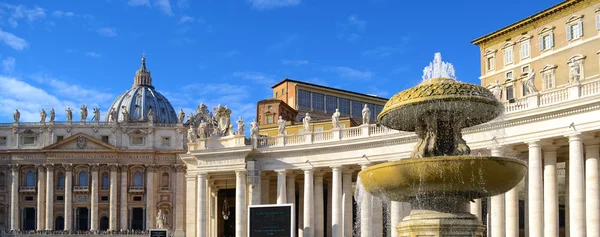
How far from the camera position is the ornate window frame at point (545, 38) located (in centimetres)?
6044

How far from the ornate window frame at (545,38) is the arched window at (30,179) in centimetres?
7962

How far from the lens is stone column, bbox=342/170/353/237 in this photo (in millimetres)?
52188

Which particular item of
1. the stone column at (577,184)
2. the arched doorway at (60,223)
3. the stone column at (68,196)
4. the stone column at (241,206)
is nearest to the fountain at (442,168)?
the stone column at (577,184)

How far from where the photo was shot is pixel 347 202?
53.0 m

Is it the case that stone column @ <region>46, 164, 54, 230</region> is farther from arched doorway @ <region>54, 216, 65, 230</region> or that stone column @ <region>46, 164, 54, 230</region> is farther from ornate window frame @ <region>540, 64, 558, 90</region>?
ornate window frame @ <region>540, 64, 558, 90</region>

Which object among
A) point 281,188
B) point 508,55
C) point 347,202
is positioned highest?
point 508,55

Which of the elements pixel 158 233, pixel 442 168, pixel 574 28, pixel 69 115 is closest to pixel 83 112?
pixel 69 115

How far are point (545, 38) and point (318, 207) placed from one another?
22619 millimetres

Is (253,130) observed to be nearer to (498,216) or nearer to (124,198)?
(498,216)

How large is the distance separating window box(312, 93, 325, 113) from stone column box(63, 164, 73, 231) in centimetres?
3907

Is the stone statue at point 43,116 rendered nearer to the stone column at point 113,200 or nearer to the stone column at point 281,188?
the stone column at point 113,200

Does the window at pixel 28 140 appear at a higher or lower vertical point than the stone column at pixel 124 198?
higher

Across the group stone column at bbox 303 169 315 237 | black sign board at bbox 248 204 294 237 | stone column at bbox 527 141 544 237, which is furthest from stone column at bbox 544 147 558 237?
stone column at bbox 303 169 315 237

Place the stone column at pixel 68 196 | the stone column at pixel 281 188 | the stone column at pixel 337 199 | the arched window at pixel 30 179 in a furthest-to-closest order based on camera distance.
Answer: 1. the arched window at pixel 30 179
2. the stone column at pixel 68 196
3. the stone column at pixel 281 188
4. the stone column at pixel 337 199
